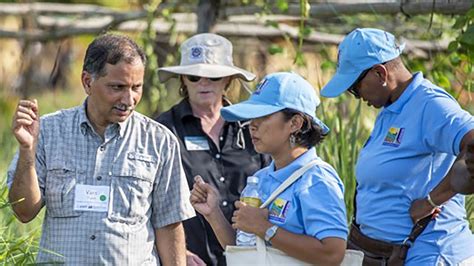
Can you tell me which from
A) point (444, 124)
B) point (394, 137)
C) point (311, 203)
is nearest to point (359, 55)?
point (394, 137)

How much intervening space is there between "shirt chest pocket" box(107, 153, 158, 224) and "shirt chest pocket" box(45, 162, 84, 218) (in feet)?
0.43

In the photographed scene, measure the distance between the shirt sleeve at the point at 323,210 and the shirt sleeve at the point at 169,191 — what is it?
2.45 feet

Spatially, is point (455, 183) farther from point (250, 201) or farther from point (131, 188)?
point (131, 188)

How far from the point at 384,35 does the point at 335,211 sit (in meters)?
0.88

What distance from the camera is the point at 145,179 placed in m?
4.22

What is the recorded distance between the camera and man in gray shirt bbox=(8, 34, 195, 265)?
4.11 meters

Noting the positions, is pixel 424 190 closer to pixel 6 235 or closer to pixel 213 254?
pixel 213 254

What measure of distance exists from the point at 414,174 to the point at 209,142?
1.38 metres

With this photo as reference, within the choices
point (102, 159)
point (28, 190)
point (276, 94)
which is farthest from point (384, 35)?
point (28, 190)

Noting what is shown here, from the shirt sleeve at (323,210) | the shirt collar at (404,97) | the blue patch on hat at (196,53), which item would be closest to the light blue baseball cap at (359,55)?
the shirt collar at (404,97)

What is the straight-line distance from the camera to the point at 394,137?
4.09 metres

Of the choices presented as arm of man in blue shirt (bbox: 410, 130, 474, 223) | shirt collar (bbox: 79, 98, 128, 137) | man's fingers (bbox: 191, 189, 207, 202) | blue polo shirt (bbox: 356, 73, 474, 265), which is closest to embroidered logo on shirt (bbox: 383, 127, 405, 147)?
blue polo shirt (bbox: 356, 73, 474, 265)

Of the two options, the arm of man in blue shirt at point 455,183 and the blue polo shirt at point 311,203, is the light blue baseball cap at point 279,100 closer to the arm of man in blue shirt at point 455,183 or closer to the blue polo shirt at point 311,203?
the blue polo shirt at point 311,203

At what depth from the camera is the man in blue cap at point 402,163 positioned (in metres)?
3.97
